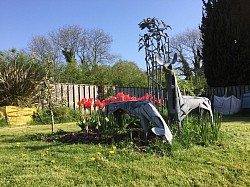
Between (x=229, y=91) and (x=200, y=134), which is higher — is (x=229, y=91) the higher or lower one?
the higher one

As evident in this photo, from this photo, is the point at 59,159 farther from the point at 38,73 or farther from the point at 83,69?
the point at 83,69

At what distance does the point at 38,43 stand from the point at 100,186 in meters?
A: 21.0

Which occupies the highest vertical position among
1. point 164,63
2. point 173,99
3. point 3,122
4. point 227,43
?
point 227,43

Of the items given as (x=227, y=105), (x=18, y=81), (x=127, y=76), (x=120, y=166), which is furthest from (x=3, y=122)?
(x=127, y=76)

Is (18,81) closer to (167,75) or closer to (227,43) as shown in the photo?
(167,75)

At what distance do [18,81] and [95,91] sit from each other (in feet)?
12.4

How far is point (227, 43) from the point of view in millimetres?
12398

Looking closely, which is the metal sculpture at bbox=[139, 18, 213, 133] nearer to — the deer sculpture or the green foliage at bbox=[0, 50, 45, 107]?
the deer sculpture

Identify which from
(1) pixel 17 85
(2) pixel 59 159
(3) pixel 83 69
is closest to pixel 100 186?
(2) pixel 59 159

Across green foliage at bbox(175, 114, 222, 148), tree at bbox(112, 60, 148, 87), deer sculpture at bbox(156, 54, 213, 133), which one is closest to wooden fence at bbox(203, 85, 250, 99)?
tree at bbox(112, 60, 148, 87)

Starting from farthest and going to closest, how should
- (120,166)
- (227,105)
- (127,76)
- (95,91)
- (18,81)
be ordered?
(127,76) < (95,91) < (227,105) < (18,81) < (120,166)

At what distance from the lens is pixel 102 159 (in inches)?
119

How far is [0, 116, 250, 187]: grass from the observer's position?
8.37 feet

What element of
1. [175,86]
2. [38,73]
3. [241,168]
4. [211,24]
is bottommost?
[241,168]
